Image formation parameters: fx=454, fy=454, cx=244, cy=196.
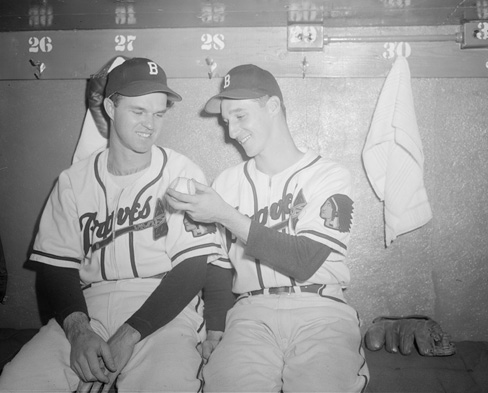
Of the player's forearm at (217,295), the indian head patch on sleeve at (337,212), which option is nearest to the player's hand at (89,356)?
the player's forearm at (217,295)

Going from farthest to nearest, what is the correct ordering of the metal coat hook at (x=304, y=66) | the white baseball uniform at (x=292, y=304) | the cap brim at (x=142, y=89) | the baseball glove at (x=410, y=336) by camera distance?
the metal coat hook at (x=304, y=66) → the baseball glove at (x=410, y=336) → the cap brim at (x=142, y=89) → the white baseball uniform at (x=292, y=304)

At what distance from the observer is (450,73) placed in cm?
225

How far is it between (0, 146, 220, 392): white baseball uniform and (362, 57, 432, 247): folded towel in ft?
2.92

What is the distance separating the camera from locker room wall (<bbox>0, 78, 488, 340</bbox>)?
229 cm

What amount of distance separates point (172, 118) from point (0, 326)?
4.85ft

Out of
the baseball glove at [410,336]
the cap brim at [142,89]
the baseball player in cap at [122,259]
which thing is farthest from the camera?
the baseball glove at [410,336]

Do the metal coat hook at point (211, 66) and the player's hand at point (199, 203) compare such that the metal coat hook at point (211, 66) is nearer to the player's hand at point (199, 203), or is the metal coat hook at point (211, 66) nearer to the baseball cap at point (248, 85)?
the baseball cap at point (248, 85)

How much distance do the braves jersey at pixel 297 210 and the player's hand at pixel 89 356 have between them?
1.98 feet

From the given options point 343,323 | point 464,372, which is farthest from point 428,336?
point 343,323

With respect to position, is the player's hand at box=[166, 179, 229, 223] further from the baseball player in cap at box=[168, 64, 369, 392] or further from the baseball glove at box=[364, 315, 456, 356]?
the baseball glove at box=[364, 315, 456, 356]

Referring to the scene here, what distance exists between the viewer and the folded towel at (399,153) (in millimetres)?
2162

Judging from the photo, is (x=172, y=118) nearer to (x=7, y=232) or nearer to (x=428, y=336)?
(x=7, y=232)

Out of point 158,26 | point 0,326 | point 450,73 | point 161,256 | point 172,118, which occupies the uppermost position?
point 158,26

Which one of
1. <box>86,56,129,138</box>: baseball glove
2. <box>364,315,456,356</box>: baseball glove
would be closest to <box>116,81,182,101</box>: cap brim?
<box>86,56,129,138</box>: baseball glove
